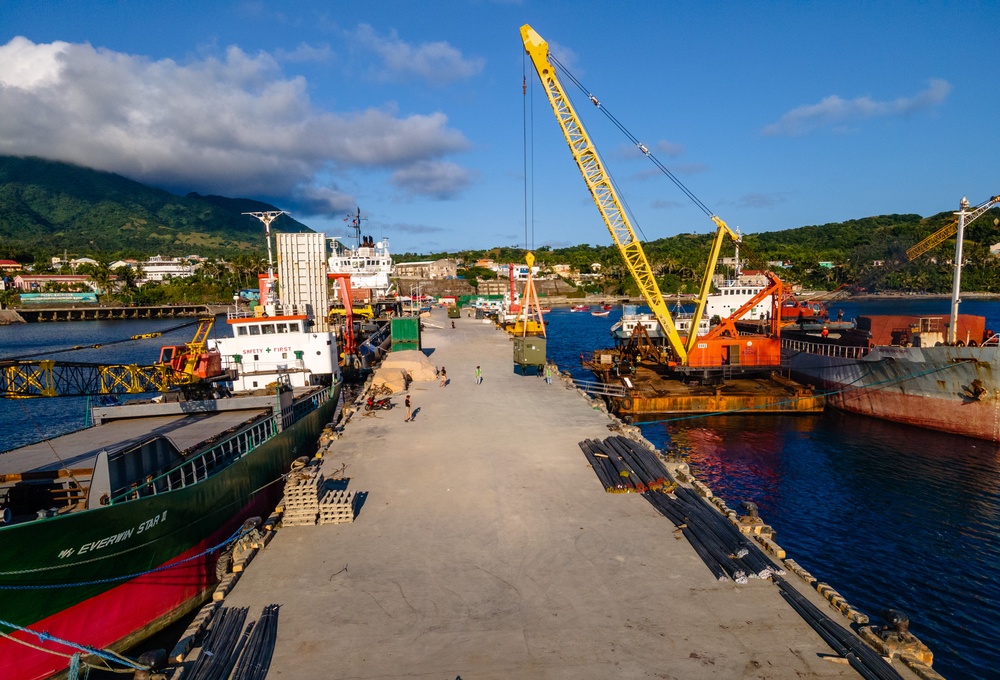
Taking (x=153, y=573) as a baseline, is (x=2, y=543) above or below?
above

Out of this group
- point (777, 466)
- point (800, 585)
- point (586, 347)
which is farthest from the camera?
point (586, 347)

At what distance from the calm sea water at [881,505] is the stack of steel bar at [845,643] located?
655 centimetres

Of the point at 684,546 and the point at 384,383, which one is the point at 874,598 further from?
Answer: the point at 384,383

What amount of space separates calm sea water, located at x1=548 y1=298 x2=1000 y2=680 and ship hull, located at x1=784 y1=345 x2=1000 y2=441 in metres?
1.10

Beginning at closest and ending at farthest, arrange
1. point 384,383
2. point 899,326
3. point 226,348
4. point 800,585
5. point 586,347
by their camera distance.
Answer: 1. point 800,585
2. point 226,348
3. point 384,383
4. point 899,326
5. point 586,347

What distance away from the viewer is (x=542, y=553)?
14.2 m

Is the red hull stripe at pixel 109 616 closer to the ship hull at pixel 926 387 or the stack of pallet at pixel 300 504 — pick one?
the stack of pallet at pixel 300 504

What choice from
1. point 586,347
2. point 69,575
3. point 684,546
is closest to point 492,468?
point 684,546

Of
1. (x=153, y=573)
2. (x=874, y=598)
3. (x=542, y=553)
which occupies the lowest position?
(x=874, y=598)

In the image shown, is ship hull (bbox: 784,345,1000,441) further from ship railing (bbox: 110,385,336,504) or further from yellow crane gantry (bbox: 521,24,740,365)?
ship railing (bbox: 110,385,336,504)

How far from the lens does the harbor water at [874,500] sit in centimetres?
1698

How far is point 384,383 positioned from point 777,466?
2417 centimetres

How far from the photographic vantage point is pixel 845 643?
33.2ft

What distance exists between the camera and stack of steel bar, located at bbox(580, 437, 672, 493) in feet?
60.7
